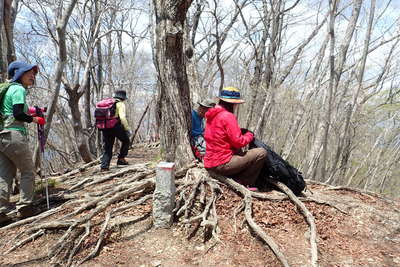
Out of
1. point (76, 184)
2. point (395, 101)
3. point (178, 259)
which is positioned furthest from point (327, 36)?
point (76, 184)

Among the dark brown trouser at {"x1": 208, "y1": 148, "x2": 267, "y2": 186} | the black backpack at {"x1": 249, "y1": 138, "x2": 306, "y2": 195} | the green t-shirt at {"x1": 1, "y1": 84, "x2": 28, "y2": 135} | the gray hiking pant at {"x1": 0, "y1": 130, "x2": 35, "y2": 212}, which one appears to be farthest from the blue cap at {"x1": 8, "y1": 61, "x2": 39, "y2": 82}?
the black backpack at {"x1": 249, "y1": 138, "x2": 306, "y2": 195}

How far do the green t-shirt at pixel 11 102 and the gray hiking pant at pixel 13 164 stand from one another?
0.29 ft

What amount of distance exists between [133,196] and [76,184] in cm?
146

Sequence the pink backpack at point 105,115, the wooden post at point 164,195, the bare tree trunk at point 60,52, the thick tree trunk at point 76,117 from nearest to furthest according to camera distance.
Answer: the wooden post at point 164,195
the bare tree trunk at point 60,52
the pink backpack at point 105,115
the thick tree trunk at point 76,117

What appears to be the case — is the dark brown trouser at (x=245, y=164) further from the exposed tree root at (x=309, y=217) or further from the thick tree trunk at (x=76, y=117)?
the thick tree trunk at (x=76, y=117)

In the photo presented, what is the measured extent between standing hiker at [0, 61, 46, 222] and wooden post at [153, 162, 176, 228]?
176 centimetres

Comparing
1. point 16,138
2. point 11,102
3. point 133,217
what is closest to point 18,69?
point 11,102

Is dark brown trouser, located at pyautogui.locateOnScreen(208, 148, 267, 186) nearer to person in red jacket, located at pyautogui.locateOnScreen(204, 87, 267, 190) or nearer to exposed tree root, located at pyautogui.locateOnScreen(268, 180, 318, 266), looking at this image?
person in red jacket, located at pyautogui.locateOnScreen(204, 87, 267, 190)

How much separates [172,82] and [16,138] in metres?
2.08

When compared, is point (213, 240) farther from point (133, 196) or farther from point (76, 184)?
point (76, 184)

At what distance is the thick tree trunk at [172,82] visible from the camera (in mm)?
3172

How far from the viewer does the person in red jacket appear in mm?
3039

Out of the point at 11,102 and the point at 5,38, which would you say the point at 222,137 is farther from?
the point at 5,38

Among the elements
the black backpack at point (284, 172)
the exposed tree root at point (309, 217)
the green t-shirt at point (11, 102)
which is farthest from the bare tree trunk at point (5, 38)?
the exposed tree root at point (309, 217)
